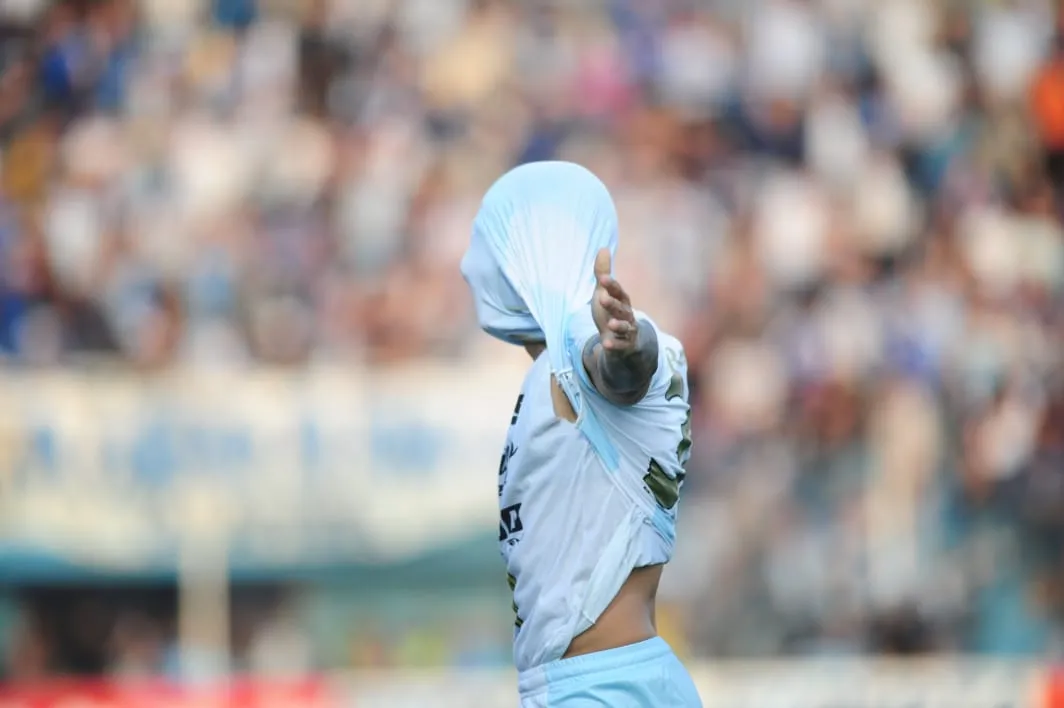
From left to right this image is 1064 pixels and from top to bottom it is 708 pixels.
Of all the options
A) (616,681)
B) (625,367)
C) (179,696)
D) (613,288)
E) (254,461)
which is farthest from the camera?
(254,461)

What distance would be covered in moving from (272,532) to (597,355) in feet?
22.8

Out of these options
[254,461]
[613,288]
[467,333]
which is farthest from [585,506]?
[467,333]

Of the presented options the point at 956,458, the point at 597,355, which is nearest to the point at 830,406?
the point at 956,458

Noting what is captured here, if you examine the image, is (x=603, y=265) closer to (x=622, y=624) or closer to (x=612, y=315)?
Answer: (x=612, y=315)

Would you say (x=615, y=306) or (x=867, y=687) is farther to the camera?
(x=867, y=687)

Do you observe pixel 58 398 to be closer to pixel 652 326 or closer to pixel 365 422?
pixel 365 422

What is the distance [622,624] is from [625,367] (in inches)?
23.8

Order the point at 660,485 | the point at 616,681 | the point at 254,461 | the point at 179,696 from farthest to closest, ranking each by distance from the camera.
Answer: the point at 254,461 < the point at 179,696 < the point at 660,485 < the point at 616,681

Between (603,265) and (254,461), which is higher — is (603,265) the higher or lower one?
the higher one

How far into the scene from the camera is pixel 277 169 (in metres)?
11.9

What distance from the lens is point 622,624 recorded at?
3.58 m

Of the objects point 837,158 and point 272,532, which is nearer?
point 272,532

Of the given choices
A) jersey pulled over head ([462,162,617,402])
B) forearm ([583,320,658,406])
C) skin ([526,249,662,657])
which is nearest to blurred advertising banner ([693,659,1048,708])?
skin ([526,249,662,657])

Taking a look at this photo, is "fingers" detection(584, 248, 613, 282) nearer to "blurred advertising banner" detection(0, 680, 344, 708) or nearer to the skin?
the skin
